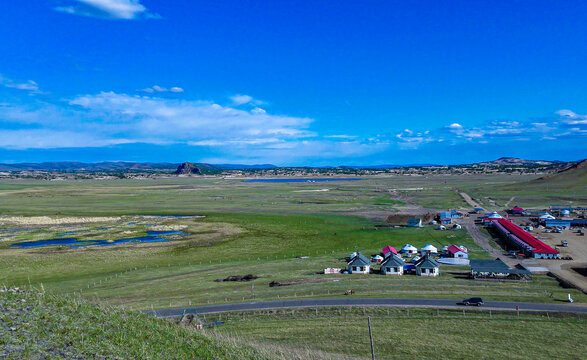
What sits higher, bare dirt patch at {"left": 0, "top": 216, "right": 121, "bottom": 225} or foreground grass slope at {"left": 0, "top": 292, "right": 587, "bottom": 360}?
foreground grass slope at {"left": 0, "top": 292, "right": 587, "bottom": 360}

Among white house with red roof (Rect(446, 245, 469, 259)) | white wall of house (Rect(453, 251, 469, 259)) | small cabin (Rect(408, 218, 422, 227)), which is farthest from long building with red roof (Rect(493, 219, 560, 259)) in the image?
small cabin (Rect(408, 218, 422, 227))

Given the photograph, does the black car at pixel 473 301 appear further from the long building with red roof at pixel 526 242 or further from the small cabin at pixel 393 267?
the long building with red roof at pixel 526 242

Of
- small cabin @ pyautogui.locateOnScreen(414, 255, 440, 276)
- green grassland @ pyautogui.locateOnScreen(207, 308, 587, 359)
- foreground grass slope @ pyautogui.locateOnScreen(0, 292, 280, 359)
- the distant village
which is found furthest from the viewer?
small cabin @ pyautogui.locateOnScreen(414, 255, 440, 276)

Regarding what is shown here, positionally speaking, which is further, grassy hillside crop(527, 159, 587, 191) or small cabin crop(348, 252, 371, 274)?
grassy hillside crop(527, 159, 587, 191)

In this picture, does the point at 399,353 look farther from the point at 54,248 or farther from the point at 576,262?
the point at 54,248

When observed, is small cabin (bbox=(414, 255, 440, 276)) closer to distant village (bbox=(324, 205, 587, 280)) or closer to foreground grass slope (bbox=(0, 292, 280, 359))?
distant village (bbox=(324, 205, 587, 280))

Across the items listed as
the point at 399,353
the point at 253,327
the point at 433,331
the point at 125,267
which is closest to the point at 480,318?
the point at 433,331
